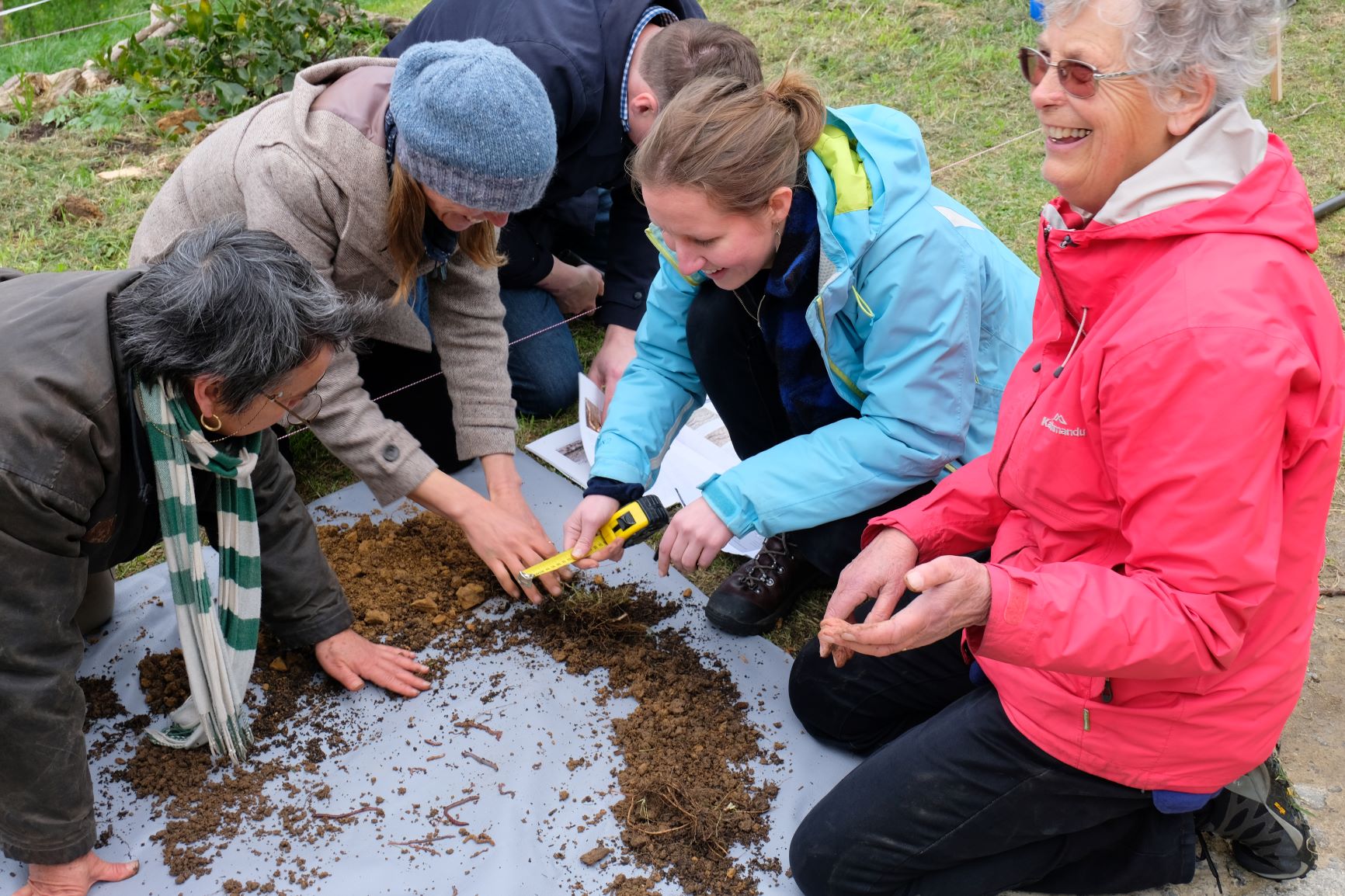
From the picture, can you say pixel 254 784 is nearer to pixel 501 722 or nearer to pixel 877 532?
pixel 501 722

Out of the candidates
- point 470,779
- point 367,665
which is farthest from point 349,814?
point 367,665

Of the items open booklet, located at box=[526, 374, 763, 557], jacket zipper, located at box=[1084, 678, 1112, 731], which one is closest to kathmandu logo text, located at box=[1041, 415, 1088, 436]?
jacket zipper, located at box=[1084, 678, 1112, 731]

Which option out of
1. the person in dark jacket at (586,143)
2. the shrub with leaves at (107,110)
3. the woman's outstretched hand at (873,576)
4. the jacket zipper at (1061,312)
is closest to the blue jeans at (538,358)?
the person in dark jacket at (586,143)

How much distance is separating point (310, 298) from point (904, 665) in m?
1.44

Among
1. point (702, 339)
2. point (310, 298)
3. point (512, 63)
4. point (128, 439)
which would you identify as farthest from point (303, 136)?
point (702, 339)

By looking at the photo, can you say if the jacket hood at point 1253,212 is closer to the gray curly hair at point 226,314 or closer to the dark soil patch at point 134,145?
the gray curly hair at point 226,314

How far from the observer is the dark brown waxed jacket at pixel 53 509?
185 cm

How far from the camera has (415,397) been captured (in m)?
3.42

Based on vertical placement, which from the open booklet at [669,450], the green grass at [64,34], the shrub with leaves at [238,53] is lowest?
the open booklet at [669,450]

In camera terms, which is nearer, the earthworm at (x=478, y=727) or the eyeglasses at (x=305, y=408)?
the eyeglasses at (x=305, y=408)

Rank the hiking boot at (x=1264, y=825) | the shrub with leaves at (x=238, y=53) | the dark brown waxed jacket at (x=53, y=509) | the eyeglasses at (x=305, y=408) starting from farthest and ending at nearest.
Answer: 1. the shrub with leaves at (x=238, y=53)
2. the eyeglasses at (x=305, y=408)
3. the hiking boot at (x=1264, y=825)
4. the dark brown waxed jacket at (x=53, y=509)

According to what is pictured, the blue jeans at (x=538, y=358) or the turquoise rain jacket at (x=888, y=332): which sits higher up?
the turquoise rain jacket at (x=888, y=332)

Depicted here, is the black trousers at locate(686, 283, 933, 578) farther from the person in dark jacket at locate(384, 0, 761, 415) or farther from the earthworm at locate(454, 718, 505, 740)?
the earthworm at locate(454, 718, 505, 740)

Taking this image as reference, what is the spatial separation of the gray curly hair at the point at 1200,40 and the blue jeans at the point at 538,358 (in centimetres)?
240
